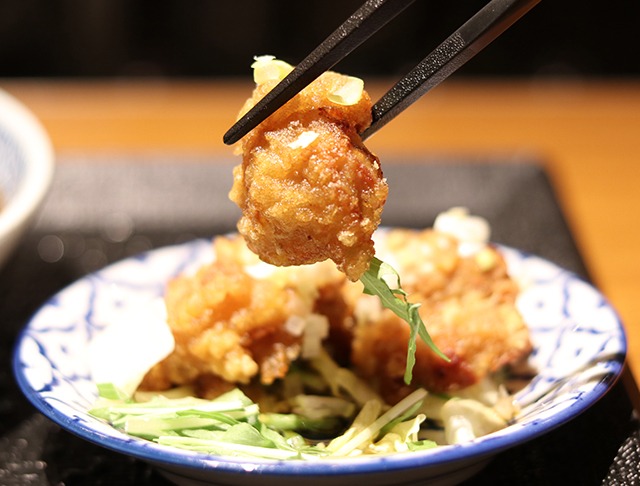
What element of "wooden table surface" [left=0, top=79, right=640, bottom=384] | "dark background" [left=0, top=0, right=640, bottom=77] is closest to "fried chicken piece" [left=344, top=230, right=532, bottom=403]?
"wooden table surface" [left=0, top=79, right=640, bottom=384]

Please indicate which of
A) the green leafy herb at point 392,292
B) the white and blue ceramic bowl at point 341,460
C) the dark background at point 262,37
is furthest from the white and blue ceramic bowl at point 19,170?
the dark background at point 262,37

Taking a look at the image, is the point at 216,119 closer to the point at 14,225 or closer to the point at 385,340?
the point at 14,225

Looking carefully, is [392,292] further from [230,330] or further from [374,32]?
[374,32]

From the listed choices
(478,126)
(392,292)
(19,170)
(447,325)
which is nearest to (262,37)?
(478,126)

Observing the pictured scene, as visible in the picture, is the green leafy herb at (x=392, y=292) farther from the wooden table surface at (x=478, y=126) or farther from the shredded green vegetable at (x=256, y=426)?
the wooden table surface at (x=478, y=126)

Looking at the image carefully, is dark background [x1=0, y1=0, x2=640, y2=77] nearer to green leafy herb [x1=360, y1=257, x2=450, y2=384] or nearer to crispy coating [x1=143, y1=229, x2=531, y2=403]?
crispy coating [x1=143, y1=229, x2=531, y2=403]

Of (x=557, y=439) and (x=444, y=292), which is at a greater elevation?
(x=444, y=292)

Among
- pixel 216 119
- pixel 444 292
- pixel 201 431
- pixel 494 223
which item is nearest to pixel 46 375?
pixel 201 431
